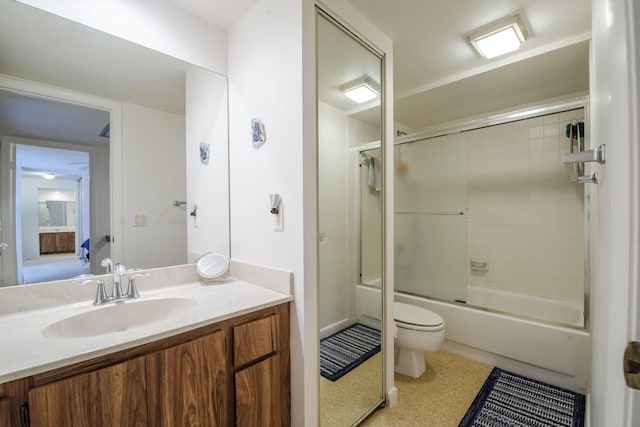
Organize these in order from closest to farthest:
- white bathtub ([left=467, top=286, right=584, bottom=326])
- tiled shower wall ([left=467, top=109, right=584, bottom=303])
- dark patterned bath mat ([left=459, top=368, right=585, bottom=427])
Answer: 1. dark patterned bath mat ([left=459, top=368, right=585, bottom=427])
2. white bathtub ([left=467, top=286, right=584, bottom=326])
3. tiled shower wall ([left=467, top=109, right=584, bottom=303])

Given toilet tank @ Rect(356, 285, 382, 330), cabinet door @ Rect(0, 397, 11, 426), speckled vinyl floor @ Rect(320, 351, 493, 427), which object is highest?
cabinet door @ Rect(0, 397, 11, 426)

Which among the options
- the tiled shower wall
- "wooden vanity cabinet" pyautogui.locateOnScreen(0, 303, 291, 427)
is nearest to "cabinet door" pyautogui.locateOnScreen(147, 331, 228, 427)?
"wooden vanity cabinet" pyautogui.locateOnScreen(0, 303, 291, 427)

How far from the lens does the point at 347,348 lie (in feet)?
5.65

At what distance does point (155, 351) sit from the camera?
36.5 inches

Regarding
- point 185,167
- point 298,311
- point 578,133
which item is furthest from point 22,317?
point 578,133

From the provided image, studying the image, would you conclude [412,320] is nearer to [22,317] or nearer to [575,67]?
[22,317]

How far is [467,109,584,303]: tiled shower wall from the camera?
8.32 feet

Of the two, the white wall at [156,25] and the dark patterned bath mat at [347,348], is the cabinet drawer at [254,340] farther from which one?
the white wall at [156,25]

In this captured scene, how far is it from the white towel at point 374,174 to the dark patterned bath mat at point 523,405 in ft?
4.94

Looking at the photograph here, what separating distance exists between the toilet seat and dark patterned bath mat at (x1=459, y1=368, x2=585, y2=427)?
0.49m

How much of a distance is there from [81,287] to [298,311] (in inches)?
40.1

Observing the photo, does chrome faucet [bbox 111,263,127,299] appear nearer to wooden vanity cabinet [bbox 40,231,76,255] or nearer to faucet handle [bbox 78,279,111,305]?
faucet handle [bbox 78,279,111,305]

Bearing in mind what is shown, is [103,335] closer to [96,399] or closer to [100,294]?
[96,399]

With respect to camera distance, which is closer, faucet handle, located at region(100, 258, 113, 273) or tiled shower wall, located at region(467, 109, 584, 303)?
faucet handle, located at region(100, 258, 113, 273)
